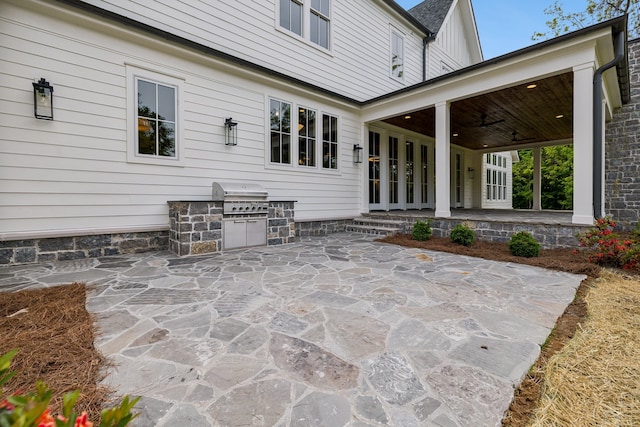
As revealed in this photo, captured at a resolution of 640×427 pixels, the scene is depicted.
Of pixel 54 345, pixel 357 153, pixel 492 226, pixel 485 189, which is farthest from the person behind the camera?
pixel 485 189

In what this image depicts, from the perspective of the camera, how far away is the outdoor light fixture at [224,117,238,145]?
5559 mm

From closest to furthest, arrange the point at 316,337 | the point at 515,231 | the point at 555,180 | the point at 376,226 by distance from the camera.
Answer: the point at 316,337 → the point at 515,231 → the point at 376,226 → the point at 555,180

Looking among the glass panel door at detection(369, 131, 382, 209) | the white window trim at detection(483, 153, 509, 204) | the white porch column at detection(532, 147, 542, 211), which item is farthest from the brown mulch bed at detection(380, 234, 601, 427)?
the white window trim at detection(483, 153, 509, 204)

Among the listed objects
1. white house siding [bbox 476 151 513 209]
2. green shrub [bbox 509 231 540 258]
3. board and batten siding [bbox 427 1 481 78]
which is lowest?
A: green shrub [bbox 509 231 540 258]

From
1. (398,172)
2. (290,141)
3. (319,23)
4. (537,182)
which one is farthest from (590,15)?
(290,141)

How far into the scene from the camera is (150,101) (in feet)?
15.9

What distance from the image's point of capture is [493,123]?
8141mm

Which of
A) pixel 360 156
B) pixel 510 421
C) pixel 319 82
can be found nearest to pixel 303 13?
pixel 319 82

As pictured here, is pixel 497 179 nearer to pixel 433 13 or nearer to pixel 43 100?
pixel 433 13

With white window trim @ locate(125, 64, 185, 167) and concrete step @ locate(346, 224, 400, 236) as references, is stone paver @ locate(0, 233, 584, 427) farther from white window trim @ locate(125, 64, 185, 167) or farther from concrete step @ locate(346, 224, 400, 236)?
concrete step @ locate(346, 224, 400, 236)

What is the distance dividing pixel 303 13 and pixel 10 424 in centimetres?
844

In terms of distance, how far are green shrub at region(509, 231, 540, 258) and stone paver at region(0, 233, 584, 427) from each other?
2.55 feet

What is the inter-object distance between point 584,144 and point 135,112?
Answer: 7028 mm

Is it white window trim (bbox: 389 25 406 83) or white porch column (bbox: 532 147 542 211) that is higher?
white window trim (bbox: 389 25 406 83)
